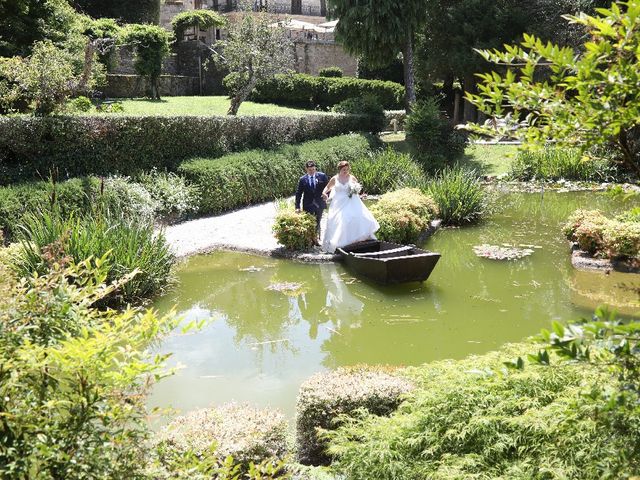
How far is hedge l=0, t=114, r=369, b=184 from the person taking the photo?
12234mm

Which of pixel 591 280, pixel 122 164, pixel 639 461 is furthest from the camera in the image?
pixel 122 164

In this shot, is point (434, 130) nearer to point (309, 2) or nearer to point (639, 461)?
point (639, 461)

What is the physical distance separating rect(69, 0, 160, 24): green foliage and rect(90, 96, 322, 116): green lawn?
7868 mm

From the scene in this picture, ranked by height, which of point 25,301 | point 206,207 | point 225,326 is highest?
point 25,301

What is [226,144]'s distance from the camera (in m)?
17.4

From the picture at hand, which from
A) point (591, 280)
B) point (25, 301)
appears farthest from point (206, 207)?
point (25, 301)

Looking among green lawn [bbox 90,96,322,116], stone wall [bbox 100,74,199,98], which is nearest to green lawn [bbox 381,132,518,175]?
green lawn [bbox 90,96,322,116]

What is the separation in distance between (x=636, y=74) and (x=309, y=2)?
6241 centimetres

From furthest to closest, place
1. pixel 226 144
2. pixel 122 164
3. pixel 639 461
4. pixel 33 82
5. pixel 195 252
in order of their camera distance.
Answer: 1. pixel 226 144
2. pixel 122 164
3. pixel 33 82
4. pixel 195 252
5. pixel 639 461

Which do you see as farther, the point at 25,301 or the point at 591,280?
the point at 591,280

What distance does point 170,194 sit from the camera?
13.6 m

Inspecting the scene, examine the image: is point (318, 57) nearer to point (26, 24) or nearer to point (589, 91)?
point (26, 24)

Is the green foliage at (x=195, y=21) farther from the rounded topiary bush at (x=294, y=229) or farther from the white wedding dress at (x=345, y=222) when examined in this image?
the white wedding dress at (x=345, y=222)

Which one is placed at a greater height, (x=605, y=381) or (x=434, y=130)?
(x=434, y=130)
